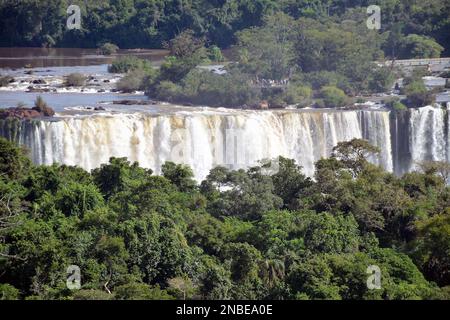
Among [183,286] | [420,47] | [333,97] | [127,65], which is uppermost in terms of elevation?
[420,47]

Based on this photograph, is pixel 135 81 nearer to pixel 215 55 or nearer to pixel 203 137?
pixel 203 137

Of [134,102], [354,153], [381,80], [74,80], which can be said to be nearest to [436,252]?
[354,153]

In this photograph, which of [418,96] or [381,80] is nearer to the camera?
[418,96]

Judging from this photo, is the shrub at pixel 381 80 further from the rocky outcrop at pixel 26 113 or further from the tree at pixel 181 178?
the tree at pixel 181 178

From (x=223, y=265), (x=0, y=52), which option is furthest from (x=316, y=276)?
(x=0, y=52)

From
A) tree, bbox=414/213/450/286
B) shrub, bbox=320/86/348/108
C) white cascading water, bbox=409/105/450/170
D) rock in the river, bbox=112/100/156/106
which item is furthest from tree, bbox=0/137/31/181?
shrub, bbox=320/86/348/108

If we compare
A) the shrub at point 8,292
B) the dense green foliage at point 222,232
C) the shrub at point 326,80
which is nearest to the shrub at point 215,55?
the shrub at point 326,80
